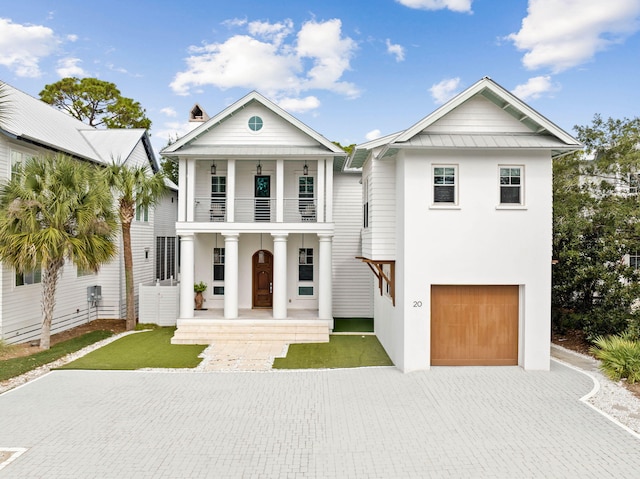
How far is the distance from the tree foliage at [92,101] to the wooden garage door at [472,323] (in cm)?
3102

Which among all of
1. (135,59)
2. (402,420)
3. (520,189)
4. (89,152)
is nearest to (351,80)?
(135,59)

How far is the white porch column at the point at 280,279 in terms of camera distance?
1557 centimetres

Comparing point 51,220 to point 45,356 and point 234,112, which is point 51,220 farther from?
point 234,112

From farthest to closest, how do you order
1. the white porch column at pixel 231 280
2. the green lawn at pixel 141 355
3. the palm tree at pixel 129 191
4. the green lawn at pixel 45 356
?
the white porch column at pixel 231 280
the palm tree at pixel 129 191
the green lawn at pixel 141 355
the green lawn at pixel 45 356

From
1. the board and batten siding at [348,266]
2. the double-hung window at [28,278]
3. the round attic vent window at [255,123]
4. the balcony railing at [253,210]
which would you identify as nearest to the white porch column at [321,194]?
the balcony railing at [253,210]

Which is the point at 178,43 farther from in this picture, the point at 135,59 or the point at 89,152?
the point at 89,152

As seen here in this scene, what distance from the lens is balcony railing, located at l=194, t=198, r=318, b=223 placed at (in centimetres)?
1698

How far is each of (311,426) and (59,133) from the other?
618 inches

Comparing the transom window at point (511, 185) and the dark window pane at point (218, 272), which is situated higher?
the transom window at point (511, 185)

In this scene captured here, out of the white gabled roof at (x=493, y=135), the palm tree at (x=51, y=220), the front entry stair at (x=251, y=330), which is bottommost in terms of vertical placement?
the front entry stair at (x=251, y=330)

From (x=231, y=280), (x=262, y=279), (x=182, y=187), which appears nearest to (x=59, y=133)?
(x=182, y=187)

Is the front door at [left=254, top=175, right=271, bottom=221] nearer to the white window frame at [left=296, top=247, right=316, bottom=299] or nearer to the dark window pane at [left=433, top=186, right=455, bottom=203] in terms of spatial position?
the white window frame at [left=296, top=247, right=316, bottom=299]

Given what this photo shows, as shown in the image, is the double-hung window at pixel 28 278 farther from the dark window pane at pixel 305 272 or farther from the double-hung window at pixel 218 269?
the dark window pane at pixel 305 272

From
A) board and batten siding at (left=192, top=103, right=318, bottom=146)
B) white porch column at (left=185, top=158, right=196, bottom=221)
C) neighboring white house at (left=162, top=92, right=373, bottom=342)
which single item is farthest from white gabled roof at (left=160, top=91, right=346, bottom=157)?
white porch column at (left=185, top=158, right=196, bottom=221)
